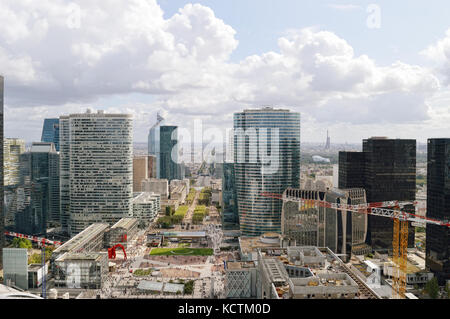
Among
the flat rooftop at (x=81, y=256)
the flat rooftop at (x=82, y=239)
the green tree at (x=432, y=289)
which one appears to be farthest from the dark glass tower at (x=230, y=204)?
the green tree at (x=432, y=289)

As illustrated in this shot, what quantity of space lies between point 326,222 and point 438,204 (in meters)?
3.06

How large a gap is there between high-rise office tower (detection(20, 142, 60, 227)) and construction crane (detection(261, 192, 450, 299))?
8864mm

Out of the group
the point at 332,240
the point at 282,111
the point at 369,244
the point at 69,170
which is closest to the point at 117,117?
the point at 69,170

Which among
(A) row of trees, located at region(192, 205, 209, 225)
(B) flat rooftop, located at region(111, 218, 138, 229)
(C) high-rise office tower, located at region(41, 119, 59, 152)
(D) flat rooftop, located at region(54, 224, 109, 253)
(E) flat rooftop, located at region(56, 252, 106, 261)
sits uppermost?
(C) high-rise office tower, located at region(41, 119, 59, 152)

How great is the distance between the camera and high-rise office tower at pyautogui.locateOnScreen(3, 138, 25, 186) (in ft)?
42.9

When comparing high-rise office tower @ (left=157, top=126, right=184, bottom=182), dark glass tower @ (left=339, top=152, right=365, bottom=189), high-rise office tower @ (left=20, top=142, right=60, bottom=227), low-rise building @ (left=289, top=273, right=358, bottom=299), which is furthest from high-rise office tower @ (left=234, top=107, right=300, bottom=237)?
high-rise office tower @ (left=157, top=126, right=184, bottom=182)

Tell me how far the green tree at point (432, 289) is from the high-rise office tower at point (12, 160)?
12.9 meters

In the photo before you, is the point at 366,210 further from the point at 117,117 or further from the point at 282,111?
the point at 117,117

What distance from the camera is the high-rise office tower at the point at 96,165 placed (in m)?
14.9

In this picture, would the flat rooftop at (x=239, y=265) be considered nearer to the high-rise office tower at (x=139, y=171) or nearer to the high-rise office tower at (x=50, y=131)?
the high-rise office tower at (x=139, y=171)

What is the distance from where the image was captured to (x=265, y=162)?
45.1 ft

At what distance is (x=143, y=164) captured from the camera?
24.0 meters

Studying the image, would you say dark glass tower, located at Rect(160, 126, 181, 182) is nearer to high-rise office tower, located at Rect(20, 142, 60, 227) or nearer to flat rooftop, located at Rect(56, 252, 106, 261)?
high-rise office tower, located at Rect(20, 142, 60, 227)
